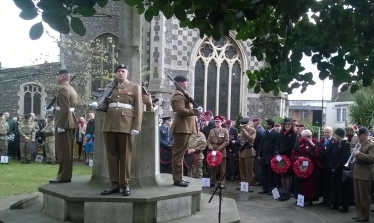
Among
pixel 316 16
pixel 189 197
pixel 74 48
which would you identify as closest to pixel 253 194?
pixel 189 197

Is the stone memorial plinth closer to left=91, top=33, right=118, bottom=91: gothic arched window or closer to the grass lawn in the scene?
the grass lawn

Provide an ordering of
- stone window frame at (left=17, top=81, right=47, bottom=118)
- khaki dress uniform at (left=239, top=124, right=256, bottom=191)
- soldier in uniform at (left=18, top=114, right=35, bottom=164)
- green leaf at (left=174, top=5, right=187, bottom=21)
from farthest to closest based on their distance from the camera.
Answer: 1. stone window frame at (left=17, top=81, right=47, bottom=118)
2. soldier in uniform at (left=18, top=114, right=35, bottom=164)
3. khaki dress uniform at (left=239, top=124, right=256, bottom=191)
4. green leaf at (left=174, top=5, right=187, bottom=21)

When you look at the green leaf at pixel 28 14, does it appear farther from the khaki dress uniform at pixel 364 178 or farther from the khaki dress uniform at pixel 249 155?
the khaki dress uniform at pixel 249 155

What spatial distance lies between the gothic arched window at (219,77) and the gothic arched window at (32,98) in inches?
412

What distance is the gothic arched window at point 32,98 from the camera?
25.4 metres

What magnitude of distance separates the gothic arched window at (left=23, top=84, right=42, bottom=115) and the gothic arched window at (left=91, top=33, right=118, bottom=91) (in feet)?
15.0

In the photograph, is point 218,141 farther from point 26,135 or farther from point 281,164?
point 26,135

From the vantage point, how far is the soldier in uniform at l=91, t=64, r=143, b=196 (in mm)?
6422

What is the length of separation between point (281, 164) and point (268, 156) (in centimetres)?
88

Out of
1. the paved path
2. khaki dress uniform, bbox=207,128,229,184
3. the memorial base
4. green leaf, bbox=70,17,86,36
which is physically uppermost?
green leaf, bbox=70,17,86,36

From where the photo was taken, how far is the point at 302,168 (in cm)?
966

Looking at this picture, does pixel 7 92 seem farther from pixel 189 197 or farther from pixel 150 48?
pixel 189 197

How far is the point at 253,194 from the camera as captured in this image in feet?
36.1

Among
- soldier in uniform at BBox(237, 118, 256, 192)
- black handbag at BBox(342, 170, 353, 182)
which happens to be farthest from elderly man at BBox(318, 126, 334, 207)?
soldier in uniform at BBox(237, 118, 256, 192)
